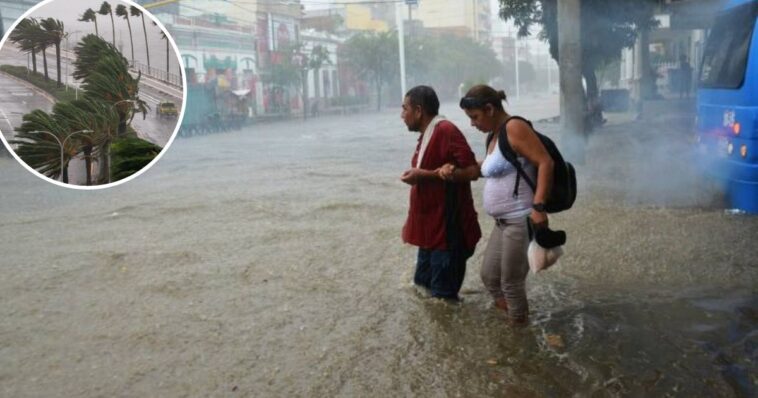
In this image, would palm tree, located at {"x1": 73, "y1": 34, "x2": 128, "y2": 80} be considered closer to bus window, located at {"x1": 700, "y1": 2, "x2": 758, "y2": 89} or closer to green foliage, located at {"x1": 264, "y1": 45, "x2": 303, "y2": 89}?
bus window, located at {"x1": 700, "y1": 2, "x2": 758, "y2": 89}

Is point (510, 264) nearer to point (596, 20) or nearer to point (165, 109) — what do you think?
point (165, 109)

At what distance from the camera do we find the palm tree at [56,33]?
77.2 inches

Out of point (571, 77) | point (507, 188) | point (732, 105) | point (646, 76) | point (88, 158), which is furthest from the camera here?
point (646, 76)

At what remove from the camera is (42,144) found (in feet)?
6.34

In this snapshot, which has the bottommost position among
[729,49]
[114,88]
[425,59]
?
[114,88]

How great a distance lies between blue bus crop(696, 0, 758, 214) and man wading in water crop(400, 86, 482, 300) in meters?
2.91

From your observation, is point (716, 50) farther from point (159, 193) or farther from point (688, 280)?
point (159, 193)

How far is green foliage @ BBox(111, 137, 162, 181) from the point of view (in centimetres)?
204

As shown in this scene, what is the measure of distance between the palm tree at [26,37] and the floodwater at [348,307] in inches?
68.3

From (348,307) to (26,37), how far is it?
2.77 meters

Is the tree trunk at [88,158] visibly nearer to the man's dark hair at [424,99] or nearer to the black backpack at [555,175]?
the black backpack at [555,175]

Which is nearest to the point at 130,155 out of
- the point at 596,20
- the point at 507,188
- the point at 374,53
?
the point at 507,188

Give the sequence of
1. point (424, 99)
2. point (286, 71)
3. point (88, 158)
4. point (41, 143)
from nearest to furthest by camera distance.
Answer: point (41, 143), point (88, 158), point (424, 99), point (286, 71)

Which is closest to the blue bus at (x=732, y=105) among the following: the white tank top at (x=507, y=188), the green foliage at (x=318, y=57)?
the white tank top at (x=507, y=188)
